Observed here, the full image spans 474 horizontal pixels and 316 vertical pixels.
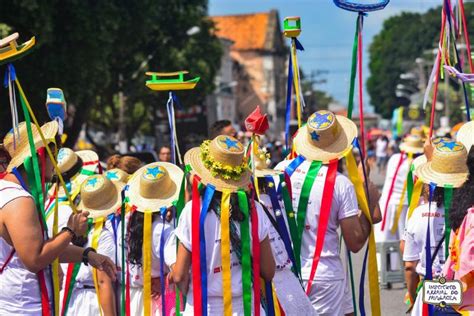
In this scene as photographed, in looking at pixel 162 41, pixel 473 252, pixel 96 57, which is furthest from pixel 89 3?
pixel 473 252

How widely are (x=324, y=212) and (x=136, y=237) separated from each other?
3.89ft

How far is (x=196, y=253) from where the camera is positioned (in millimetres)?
4922

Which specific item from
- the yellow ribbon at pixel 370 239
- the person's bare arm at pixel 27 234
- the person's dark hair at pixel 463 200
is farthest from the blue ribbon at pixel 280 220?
the person's bare arm at pixel 27 234

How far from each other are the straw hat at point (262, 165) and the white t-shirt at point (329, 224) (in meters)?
0.24

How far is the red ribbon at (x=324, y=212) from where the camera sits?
6168 millimetres

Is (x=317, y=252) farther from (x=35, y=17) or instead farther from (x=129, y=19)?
(x=129, y=19)

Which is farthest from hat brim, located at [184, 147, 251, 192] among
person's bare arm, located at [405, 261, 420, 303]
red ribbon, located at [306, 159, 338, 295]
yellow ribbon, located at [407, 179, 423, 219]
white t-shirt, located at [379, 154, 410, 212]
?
white t-shirt, located at [379, 154, 410, 212]

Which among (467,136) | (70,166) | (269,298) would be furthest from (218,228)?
(70,166)

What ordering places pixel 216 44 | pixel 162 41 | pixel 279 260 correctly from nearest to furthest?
pixel 279 260 → pixel 162 41 → pixel 216 44

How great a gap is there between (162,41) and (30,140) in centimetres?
3124

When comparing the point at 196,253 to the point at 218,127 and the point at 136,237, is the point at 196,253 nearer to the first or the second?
the point at 136,237

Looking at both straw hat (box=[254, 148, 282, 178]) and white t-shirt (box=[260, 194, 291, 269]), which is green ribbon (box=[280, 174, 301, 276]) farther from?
white t-shirt (box=[260, 194, 291, 269])

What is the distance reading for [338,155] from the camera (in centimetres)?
623

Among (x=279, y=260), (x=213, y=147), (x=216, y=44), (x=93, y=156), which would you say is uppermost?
(x=213, y=147)
